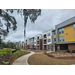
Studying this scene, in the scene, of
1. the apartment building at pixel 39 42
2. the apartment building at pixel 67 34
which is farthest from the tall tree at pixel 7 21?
the apartment building at pixel 39 42

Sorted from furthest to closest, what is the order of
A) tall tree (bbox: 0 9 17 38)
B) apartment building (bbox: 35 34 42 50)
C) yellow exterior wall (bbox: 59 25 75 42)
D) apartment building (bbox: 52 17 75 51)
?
apartment building (bbox: 35 34 42 50) → yellow exterior wall (bbox: 59 25 75 42) → apartment building (bbox: 52 17 75 51) → tall tree (bbox: 0 9 17 38)

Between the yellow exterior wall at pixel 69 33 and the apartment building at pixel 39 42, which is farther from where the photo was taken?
the apartment building at pixel 39 42

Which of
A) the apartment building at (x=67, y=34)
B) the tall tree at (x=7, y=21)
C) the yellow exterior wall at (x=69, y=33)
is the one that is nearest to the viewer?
the tall tree at (x=7, y=21)

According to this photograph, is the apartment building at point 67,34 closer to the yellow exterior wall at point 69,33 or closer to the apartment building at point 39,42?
the yellow exterior wall at point 69,33

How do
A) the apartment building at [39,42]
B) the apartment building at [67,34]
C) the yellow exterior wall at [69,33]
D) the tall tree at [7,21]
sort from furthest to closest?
1. the apartment building at [39,42]
2. the yellow exterior wall at [69,33]
3. the apartment building at [67,34]
4. the tall tree at [7,21]

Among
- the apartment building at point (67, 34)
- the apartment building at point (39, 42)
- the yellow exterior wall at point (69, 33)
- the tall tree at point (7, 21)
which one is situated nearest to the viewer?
the tall tree at point (7, 21)

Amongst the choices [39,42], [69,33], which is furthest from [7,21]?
[39,42]

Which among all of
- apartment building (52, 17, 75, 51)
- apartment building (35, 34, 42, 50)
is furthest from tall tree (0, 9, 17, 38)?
apartment building (35, 34, 42, 50)

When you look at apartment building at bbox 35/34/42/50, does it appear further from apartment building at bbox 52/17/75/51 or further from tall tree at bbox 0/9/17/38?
tall tree at bbox 0/9/17/38

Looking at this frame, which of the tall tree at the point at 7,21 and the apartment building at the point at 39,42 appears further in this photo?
the apartment building at the point at 39,42

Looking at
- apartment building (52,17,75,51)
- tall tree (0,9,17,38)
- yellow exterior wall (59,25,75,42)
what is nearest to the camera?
tall tree (0,9,17,38)

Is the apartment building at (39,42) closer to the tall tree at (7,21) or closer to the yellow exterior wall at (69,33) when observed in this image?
the yellow exterior wall at (69,33)

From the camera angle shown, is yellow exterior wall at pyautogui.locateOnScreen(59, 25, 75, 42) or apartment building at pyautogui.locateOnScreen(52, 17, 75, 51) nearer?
apartment building at pyautogui.locateOnScreen(52, 17, 75, 51)
